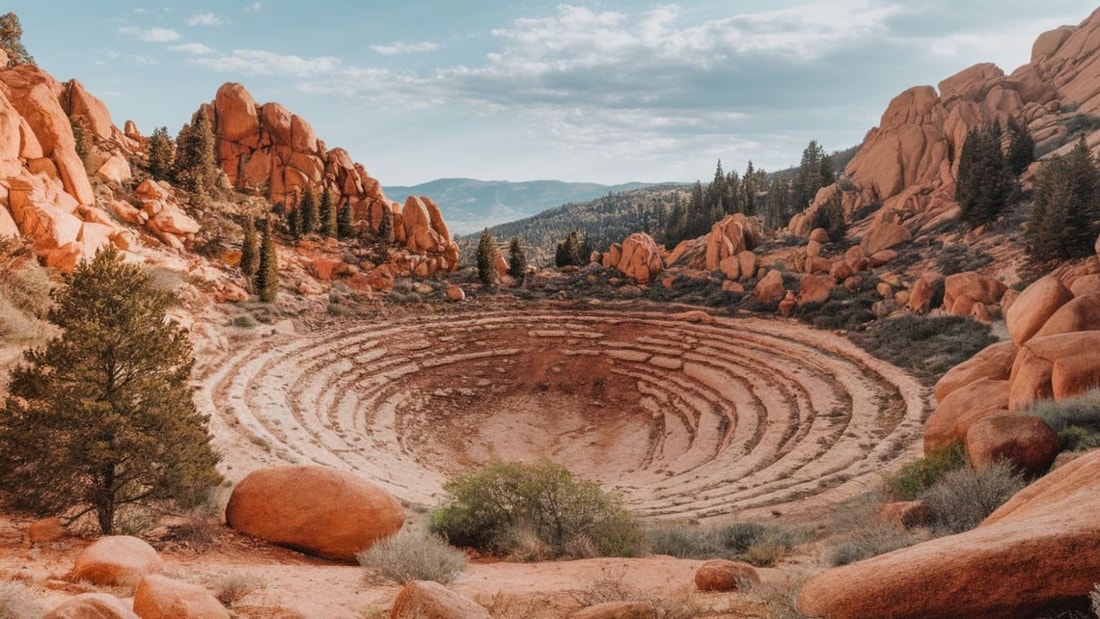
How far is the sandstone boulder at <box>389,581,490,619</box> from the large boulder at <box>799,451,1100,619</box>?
3.38 m

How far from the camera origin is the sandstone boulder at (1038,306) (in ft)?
51.1

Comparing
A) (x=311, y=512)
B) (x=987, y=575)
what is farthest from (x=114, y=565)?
(x=987, y=575)

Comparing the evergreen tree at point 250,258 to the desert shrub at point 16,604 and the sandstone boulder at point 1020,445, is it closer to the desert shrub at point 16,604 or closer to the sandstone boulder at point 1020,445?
the desert shrub at point 16,604

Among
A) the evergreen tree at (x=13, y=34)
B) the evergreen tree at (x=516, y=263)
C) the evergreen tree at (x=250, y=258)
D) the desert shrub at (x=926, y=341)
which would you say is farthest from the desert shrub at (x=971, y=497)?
the evergreen tree at (x=13, y=34)

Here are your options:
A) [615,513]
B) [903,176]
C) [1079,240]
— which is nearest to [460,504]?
[615,513]

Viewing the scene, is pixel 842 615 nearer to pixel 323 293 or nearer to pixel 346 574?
pixel 346 574

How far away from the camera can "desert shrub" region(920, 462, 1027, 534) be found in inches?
345

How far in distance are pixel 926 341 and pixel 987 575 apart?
2694 centimetres

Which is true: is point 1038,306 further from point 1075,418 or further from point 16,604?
point 16,604

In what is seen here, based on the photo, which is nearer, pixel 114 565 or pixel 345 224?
pixel 114 565

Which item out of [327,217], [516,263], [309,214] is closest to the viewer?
[309,214]

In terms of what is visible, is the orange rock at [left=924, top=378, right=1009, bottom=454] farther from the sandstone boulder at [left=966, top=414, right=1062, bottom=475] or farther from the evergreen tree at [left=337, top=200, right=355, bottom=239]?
the evergreen tree at [left=337, top=200, right=355, bottom=239]

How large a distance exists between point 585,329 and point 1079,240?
88.3 feet

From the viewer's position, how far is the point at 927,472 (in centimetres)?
1187
